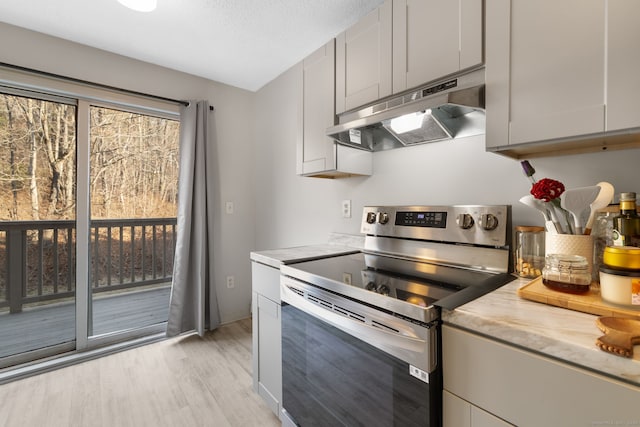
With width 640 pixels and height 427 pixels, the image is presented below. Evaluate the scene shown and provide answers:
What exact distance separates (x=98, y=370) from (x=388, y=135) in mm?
2552

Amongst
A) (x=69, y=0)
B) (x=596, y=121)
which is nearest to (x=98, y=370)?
(x=69, y=0)

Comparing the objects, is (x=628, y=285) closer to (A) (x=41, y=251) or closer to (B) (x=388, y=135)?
(B) (x=388, y=135)

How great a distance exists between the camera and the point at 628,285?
71cm

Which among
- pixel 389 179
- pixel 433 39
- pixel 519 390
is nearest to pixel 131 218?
pixel 389 179

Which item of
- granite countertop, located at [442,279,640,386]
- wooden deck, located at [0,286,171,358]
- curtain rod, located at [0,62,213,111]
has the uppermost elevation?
curtain rod, located at [0,62,213,111]

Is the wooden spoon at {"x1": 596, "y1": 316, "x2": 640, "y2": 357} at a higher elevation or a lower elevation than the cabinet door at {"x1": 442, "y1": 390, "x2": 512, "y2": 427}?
higher

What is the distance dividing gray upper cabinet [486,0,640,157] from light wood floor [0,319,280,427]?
72.3 inches

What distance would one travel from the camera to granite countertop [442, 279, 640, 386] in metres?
0.56

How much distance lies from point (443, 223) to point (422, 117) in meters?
0.51

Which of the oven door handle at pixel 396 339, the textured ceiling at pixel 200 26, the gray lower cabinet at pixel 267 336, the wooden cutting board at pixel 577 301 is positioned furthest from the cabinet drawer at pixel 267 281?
the textured ceiling at pixel 200 26

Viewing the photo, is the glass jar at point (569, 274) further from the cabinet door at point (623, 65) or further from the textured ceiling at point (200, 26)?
the textured ceiling at point (200, 26)

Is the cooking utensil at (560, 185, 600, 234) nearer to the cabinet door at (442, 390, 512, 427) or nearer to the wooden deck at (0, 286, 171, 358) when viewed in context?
the cabinet door at (442, 390, 512, 427)

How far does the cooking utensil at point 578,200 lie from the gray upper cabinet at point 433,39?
553mm

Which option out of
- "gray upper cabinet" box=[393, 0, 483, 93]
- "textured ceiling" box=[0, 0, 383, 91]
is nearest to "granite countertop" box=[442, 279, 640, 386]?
"gray upper cabinet" box=[393, 0, 483, 93]
